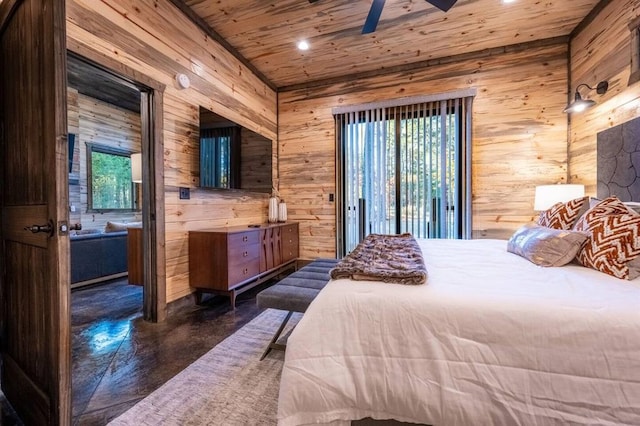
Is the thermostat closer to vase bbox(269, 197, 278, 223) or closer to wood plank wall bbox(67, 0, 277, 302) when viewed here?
wood plank wall bbox(67, 0, 277, 302)

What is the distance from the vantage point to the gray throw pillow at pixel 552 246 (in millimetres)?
1528

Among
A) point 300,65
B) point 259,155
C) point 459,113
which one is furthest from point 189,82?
point 459,113

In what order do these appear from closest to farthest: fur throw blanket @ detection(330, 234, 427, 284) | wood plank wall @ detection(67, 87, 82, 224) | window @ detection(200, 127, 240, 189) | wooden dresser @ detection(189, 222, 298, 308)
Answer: fur throw blanket @ detection(330, 234, 427, 284), wooden dresser @ detection(189, 222, 298, 308), window @ detection(200, 127, 240, 189), wood plank wall @ detection(67, 87, 82, 224)

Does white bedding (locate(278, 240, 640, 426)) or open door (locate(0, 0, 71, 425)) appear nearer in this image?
white bedding (locate(278, 240, 640, 426))

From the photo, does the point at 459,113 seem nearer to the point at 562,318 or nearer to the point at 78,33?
the point at 562,318

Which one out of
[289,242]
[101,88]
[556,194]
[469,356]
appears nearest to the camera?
[469,356]

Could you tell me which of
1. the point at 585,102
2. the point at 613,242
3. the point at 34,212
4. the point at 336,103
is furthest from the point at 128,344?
the point at 585,102

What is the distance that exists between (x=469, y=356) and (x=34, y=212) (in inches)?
74.0

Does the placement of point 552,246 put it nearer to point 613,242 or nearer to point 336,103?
point 613,242

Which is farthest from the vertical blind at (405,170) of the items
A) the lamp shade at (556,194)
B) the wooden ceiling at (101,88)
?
the wooden ceiling at (101,88)

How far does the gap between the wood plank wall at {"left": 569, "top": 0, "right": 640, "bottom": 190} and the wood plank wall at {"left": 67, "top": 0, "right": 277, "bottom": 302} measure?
3768 mm

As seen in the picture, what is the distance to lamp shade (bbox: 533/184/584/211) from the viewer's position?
271 centimetres

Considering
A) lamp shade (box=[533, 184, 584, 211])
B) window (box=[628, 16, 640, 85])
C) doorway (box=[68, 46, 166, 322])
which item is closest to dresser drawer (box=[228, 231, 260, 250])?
doorway (box=[68, 46, 166, 322])

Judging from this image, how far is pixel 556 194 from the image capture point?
9.11 feet
